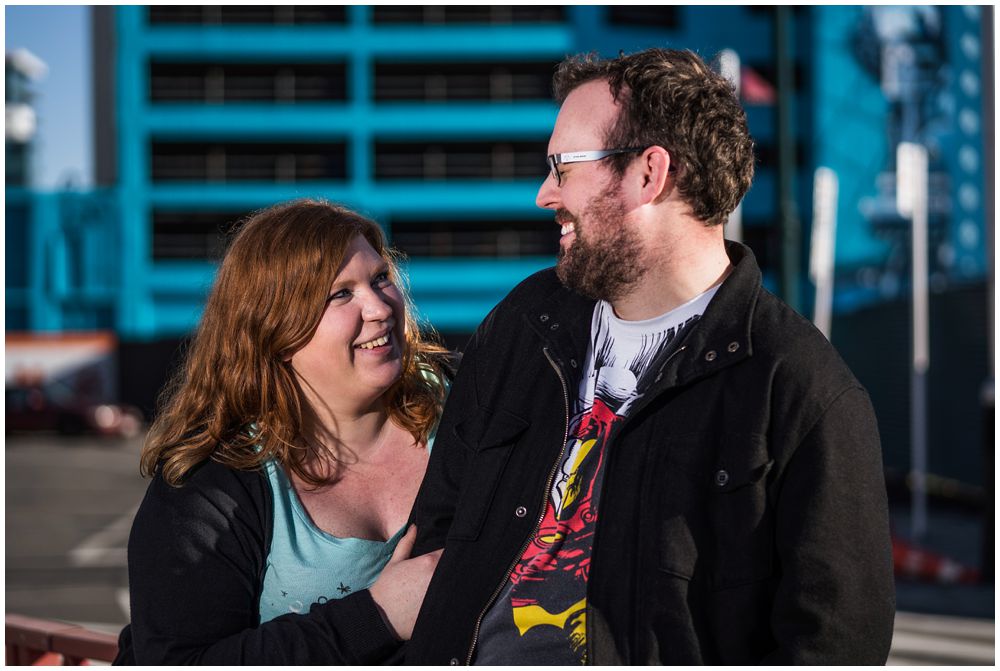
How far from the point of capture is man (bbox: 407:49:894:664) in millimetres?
2197

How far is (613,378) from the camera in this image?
2539 millimetres

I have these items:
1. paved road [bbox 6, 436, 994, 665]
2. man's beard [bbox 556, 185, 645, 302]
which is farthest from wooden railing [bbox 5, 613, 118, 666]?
paved road [bbox 6, 436, 994, 665]

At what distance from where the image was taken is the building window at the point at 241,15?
147 ft

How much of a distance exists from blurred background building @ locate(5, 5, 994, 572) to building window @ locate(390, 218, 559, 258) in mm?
83

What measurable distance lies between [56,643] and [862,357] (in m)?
18.7

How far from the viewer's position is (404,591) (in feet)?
8.73

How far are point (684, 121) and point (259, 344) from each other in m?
1.29

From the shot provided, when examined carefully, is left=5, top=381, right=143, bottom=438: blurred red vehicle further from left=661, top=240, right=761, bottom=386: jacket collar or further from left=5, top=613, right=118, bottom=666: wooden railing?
left=661, top=240, right=761, bottom=386: jacket collar

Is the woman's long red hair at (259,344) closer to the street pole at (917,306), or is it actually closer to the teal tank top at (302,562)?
the teal tank top at (302,562)

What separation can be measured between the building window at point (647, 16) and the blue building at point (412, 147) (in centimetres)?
111

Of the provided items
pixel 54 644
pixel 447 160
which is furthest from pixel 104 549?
pixel 447 160

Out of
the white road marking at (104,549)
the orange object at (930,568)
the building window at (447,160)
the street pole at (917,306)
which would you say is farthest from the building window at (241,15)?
the orange object at (930,568)

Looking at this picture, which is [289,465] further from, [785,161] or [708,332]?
[785,161]

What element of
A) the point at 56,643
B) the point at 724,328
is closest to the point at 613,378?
the point at 724,328
